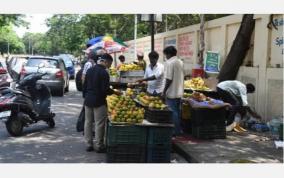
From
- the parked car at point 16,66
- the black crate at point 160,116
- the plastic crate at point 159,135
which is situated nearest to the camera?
the plastic crate at point 159,135

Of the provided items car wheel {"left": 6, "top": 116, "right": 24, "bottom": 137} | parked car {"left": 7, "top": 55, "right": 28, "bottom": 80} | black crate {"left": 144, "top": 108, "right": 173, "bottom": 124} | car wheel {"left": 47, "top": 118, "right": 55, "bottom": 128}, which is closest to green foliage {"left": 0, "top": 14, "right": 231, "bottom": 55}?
parked car {"left": 7, "top": 55, "right": 28, "bottom": 80}

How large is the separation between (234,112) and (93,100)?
373cm

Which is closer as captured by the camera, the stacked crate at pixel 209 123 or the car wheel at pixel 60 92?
the stacked crate at pixel 209 123

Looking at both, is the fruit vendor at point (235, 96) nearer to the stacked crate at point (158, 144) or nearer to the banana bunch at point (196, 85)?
the banana bunch at point (196, 85)

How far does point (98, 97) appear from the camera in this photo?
8.67 m

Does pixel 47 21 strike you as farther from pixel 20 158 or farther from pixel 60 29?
pixel 20 158

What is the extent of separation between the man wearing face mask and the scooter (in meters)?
2.11

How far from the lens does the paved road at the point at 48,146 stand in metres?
8.34

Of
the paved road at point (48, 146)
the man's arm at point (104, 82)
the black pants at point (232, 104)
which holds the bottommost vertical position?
the paved road at point (48, 146)

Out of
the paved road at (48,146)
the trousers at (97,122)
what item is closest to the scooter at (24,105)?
the paved road at (48,146)

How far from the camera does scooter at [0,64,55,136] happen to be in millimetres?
10320

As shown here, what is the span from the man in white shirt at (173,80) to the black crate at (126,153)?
204 centimetres

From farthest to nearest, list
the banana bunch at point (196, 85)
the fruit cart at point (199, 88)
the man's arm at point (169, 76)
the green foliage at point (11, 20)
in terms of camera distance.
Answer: the green foliage at point (11, 20) → the banana bunch at point (196, 85) → the fruit cart at point (199, 88) → the man's arm at point (169, 76)

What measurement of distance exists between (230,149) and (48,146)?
3386mm
